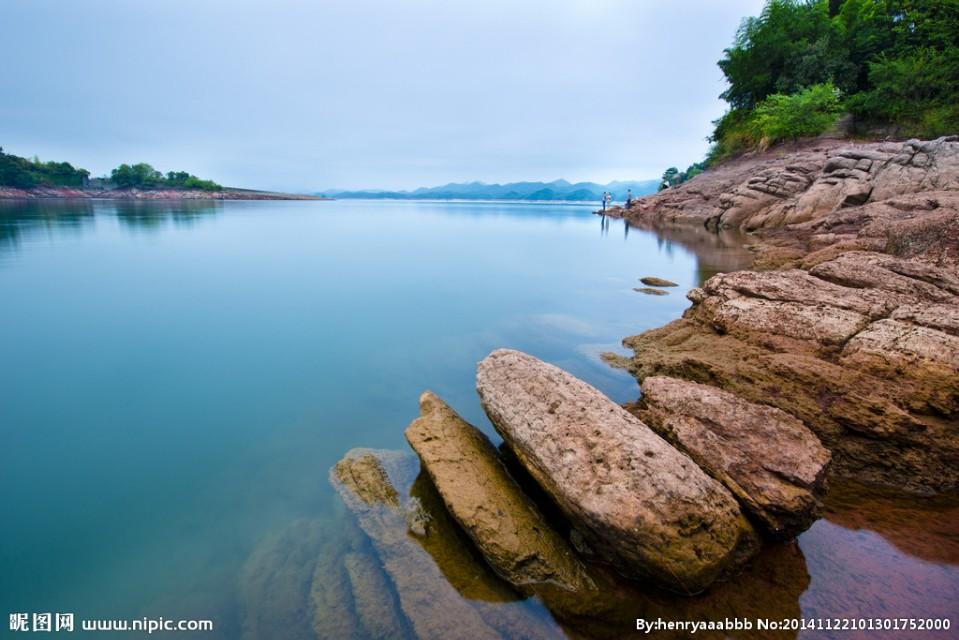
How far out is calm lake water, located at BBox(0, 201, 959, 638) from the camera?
3799 mm

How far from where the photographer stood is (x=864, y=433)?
5.02m

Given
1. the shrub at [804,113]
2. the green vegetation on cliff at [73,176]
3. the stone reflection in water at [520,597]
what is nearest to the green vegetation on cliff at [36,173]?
the green vegetation on cliff at [73,176]

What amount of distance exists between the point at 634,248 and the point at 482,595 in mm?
26229

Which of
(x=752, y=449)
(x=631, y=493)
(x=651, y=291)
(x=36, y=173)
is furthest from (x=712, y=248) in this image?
(x=36, y=173)

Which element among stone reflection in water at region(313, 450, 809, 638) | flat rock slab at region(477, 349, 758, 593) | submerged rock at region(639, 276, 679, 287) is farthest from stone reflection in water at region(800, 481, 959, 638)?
submerged rock at region(639, 276, 679, 287)

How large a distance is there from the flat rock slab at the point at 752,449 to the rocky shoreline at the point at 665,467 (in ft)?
0.06

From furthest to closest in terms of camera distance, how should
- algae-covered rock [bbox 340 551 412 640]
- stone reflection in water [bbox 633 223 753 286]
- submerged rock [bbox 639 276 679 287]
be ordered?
stone reflection in water [bbox 633 223 753 286]
submerged rock [bbox 639 276 679 287]
algae-covered rock [bbox 340 551 412 640]

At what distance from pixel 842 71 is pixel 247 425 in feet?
185

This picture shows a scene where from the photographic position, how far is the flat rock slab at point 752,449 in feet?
12.3

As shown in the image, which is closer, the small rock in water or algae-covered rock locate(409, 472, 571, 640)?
algae-covered rock locate(409, 472, 571, 640)

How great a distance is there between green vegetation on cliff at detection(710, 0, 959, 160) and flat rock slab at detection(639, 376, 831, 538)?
41024 millimetres

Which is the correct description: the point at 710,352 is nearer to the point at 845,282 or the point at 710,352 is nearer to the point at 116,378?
the point at 845,282

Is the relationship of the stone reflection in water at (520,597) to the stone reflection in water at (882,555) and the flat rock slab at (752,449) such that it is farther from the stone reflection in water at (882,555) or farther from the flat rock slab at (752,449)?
the flat rock slab at (752,449)

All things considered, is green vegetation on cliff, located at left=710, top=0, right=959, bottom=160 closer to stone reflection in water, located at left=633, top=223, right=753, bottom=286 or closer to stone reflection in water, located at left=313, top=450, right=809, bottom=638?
stone reflection in water, located at left=633, top=223, right=753, bottom=286
